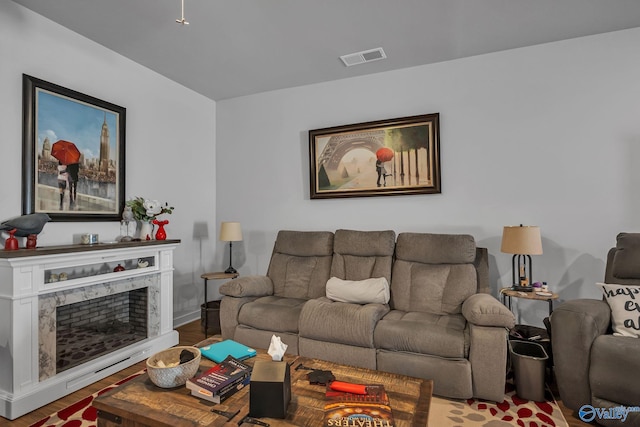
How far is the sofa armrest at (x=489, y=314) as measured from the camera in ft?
6.77

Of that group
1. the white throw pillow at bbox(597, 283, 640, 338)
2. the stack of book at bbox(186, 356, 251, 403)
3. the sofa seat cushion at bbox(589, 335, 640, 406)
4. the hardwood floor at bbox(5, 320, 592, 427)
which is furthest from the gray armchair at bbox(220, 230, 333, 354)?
the white throw pillow at bbox(597, 283, 640, 338)

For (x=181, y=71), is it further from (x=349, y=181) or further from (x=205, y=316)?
(x=205, y=316)

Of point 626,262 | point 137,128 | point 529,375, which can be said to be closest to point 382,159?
point 626,262

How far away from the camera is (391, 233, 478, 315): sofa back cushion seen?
8.67 ft

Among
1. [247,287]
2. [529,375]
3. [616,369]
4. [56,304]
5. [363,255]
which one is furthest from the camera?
[363,255]

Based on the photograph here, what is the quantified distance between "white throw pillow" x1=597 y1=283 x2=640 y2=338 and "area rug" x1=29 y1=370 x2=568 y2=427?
0.61 metres

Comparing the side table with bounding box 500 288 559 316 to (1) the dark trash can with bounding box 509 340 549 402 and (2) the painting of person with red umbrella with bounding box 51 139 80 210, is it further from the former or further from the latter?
(2) the painting of person with red umbrella with bounding box 51 139 80 210

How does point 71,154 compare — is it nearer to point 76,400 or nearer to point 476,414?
point 76,400

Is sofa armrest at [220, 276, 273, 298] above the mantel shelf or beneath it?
beneath

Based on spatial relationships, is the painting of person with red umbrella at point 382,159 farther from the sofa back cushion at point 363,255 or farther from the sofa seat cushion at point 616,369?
the sofa seat cushion at point 616,369

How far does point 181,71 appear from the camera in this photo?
135 inches

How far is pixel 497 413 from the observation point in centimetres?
202

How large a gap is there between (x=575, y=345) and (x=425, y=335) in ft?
2.66

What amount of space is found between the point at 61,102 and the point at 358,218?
2.76 metres
